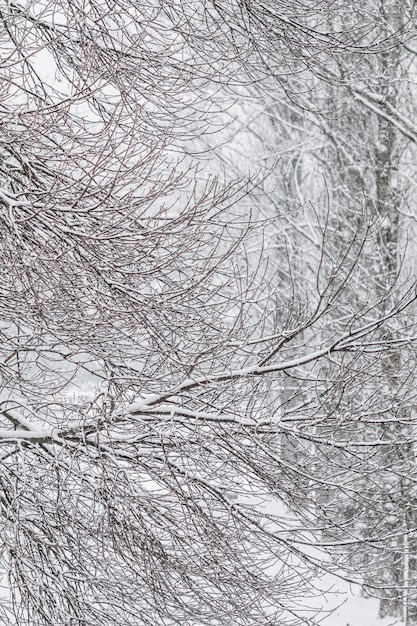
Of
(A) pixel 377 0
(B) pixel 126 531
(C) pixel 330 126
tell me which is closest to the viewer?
(B) pixel 126 531

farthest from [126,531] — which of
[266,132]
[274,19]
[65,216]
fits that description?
[266,132]

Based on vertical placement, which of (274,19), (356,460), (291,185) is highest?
(291,185)

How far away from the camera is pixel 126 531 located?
508 cm

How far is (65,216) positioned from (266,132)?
47.9 feet

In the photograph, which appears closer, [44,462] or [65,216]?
[65,216]

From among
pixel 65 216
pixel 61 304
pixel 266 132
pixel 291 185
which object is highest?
pixel 266 132

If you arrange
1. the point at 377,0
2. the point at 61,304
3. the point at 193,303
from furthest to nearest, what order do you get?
the point at 377,0 < the point at 193,303 < the point at 61,304

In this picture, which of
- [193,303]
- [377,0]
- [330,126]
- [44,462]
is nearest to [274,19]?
[193,303]

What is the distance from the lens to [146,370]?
5797 mm

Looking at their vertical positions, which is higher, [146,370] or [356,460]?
[146,370]

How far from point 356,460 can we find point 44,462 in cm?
201

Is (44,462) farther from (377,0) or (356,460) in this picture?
(377,0)

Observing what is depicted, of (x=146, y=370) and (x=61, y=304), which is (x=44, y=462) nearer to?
(x=146, y=370)

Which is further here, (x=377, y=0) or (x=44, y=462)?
(x=377, y=0)
